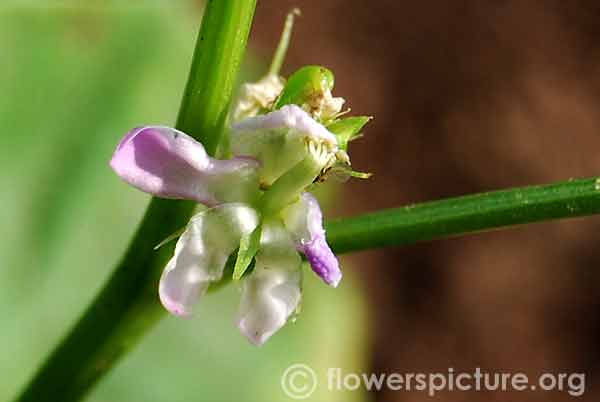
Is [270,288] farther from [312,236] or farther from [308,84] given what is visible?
[308,84]

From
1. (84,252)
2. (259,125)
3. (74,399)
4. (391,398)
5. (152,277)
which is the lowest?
(391,398)

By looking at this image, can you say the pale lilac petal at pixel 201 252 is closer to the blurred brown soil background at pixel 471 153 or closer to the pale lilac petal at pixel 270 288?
the pale lilac petal at pixel 270 288

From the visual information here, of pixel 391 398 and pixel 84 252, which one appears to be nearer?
pixel 84 252

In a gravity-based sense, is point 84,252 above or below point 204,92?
below

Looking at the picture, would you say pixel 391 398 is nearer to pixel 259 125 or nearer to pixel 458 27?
pixel 458 27

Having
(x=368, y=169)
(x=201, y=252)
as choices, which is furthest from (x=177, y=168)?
(x=368, y=169)

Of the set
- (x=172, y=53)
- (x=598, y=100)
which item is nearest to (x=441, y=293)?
(x=598, y=100)

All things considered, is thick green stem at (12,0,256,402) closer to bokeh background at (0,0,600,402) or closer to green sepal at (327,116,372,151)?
green sepal at (327,116,372,151)
